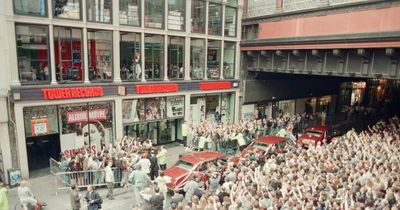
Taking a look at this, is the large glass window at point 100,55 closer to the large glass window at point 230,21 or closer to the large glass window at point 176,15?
the large glass window at point 176,15

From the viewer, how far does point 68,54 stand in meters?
18.4

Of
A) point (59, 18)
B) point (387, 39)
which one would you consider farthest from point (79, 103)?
point (387, 39)

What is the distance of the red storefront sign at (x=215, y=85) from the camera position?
25231 millimetres

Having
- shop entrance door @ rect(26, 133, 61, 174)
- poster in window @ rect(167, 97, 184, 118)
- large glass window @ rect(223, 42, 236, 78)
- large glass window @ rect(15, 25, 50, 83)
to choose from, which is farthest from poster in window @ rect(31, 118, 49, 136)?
large glass window @ rect(223, 42, 236, 78)

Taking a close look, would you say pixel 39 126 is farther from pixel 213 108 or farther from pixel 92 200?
pixel 213 108

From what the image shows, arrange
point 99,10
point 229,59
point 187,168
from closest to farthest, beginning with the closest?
point 187,168 < point 99,10 < point 229,59

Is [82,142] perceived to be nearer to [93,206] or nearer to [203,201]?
[93,206]

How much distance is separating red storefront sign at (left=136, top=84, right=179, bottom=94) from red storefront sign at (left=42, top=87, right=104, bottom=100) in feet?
8.93

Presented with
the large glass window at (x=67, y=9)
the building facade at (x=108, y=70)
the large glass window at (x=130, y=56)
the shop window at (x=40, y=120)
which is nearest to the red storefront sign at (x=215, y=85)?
the building facade at (x=108, y=70)

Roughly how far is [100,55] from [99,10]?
2657 mm

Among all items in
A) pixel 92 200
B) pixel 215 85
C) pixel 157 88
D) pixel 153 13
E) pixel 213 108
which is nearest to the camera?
pixel 92 200

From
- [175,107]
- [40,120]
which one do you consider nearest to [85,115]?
[40,120]

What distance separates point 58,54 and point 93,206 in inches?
388

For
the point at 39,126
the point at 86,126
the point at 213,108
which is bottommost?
the point at 86,126
